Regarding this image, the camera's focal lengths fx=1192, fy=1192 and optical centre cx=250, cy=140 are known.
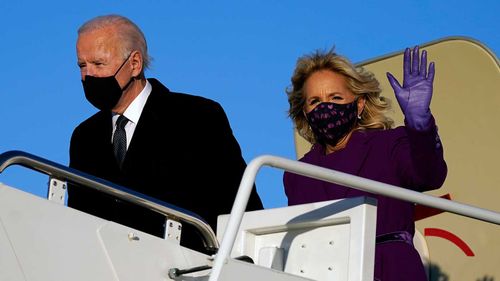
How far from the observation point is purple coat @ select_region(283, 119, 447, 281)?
515 centimetres

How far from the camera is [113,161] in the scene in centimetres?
627

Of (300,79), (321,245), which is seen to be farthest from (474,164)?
(321,245)

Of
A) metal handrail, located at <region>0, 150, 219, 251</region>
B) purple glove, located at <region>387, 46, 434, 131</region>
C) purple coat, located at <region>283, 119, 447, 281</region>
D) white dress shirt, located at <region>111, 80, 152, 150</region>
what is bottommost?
metal handrail, located at <region>0, 150, 219, 251</region>

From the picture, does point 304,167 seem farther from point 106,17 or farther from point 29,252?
point 106,17

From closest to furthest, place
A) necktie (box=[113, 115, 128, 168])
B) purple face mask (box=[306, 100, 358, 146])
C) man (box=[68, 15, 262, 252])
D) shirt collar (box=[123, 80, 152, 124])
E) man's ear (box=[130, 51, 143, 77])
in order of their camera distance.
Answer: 1. purple face mask (box=[306, 100, 358, 146])
2. man (box=[68, 15, 262, 252])
3. necktie (box=[113, 115, 128, 168])
4. shirt collar (box=[123, 80, 152, 124])
5. man's ear (box=[130, 51, 143, 77])

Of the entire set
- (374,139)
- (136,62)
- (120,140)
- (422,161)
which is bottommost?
(422,161)

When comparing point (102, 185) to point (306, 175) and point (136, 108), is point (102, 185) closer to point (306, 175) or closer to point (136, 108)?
point (306, 175)

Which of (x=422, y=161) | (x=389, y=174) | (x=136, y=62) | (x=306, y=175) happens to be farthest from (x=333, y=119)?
(x=136, y=62)

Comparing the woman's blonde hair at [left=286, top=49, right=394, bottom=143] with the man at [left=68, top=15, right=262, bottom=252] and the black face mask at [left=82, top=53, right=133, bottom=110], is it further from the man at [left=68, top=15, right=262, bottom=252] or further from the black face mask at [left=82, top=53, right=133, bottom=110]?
the black face mask at [left=82, top=53, right=133, bottom=110]

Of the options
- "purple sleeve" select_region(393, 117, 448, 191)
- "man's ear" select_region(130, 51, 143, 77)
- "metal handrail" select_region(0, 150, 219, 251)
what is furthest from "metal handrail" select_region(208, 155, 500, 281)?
"man's ear" select_region(130, 51, 143, 77)

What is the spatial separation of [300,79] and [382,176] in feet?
2.65

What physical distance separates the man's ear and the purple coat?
46.2 inches

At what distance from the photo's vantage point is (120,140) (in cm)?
632

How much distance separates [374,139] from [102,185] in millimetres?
1437
